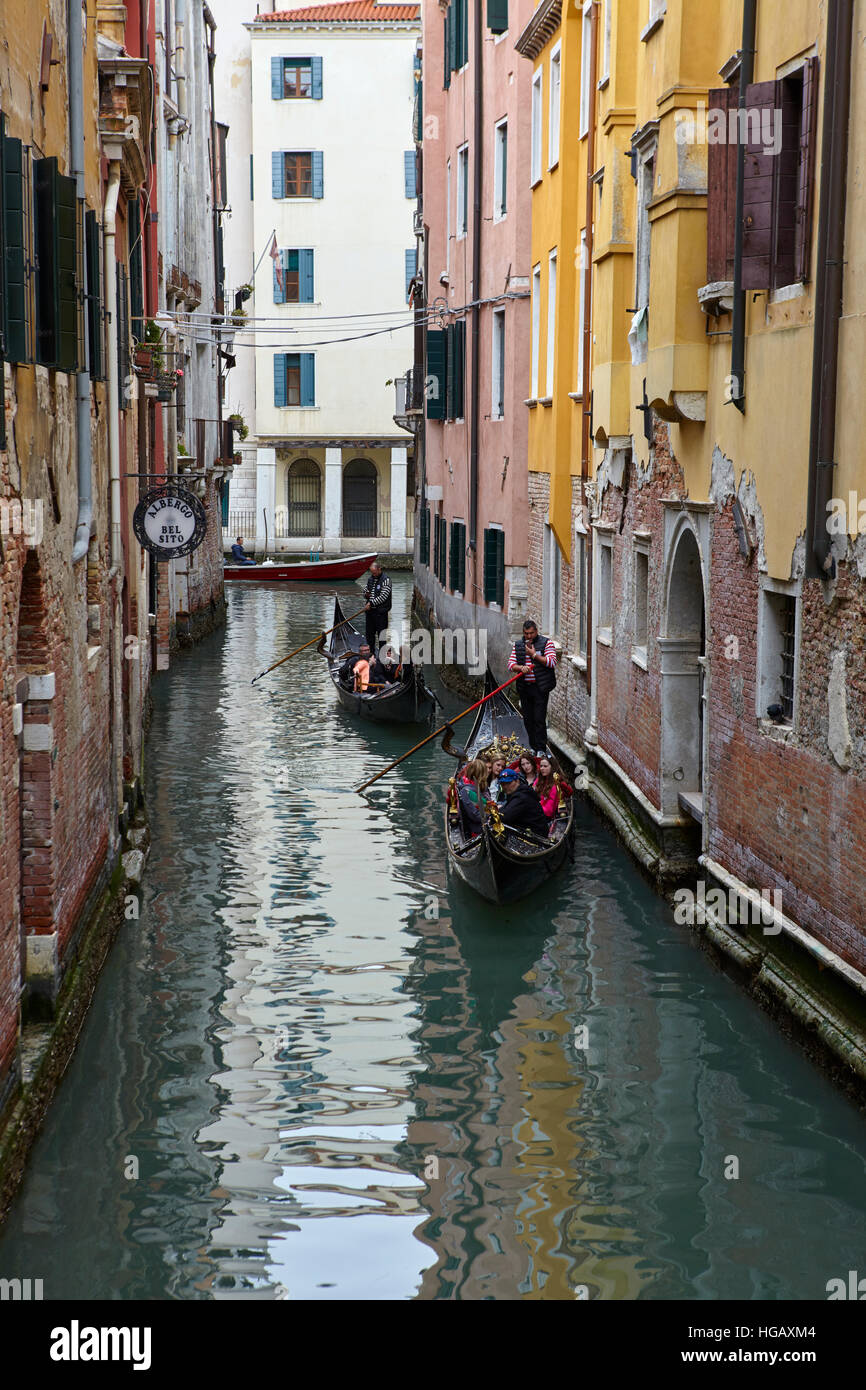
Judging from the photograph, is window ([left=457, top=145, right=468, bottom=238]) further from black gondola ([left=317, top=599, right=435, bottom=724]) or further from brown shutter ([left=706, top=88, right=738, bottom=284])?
brown shutter ([left=706, top=88, right=738, bottom=284])

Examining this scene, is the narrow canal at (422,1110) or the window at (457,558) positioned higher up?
the window at (457,558)

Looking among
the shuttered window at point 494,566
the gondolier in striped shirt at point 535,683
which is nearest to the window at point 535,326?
the shuttered window at point 494,566

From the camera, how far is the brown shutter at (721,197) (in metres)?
9.50

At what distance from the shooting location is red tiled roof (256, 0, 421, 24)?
39500 millimetres

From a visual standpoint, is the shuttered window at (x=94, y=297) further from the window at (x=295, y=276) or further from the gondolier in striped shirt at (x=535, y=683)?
the window at (x=295, y=276)

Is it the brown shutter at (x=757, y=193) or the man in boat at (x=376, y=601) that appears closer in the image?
the brown shutter at (x=757, y=193)

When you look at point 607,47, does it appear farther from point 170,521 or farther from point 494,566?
point 494,566

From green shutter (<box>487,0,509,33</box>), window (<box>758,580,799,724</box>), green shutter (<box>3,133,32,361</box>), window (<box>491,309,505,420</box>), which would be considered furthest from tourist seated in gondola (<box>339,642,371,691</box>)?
green shutter (<box>3,133,32,361</box>)

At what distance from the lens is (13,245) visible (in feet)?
21.4

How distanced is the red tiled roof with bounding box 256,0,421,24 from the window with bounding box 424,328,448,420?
17852 mm

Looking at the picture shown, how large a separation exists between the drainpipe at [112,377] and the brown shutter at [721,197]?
13.5ft

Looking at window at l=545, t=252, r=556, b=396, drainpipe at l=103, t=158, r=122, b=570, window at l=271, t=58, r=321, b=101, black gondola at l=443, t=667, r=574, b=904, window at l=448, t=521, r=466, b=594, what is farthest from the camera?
window at l=271, t=58, r=321, b=101

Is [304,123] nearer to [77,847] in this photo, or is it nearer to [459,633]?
[459,633]

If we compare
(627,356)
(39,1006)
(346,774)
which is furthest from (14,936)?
(346,774)
